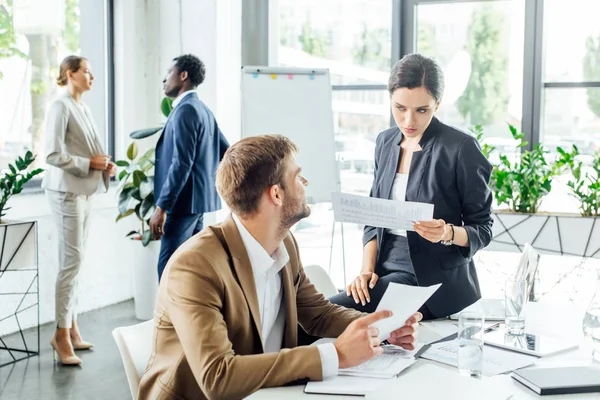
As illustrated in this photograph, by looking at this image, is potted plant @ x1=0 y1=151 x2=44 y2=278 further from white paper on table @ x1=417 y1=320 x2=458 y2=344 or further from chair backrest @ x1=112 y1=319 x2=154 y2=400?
white paper on table @ x1=417 y1=320 x2=458 y2=344

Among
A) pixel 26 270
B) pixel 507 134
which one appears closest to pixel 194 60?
pixel 26 270

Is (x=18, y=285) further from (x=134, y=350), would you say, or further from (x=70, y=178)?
(x=134, y=350)

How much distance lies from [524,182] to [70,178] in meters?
2.88

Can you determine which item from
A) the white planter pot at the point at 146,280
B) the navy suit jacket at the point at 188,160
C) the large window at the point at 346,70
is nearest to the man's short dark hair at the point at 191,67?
the navy suit jacket at the point at 188,160

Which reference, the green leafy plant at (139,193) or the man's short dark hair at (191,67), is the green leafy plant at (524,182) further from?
the green leafy plant at (139,193)

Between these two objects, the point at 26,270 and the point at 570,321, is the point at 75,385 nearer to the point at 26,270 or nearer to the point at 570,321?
the point at 26,270

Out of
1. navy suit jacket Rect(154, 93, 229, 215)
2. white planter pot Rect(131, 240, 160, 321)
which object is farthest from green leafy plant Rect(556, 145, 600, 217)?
white planter pot Rect(131, 240, 160, 321)

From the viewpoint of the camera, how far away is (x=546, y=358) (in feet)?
5.62

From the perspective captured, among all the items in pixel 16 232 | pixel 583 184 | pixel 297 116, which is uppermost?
pixel 297 116

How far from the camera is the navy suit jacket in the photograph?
4.08 meters

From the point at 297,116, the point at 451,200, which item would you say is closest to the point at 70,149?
the point at 297,116

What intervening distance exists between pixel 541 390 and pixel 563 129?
400 centimetres

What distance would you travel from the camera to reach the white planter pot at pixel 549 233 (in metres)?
4.42

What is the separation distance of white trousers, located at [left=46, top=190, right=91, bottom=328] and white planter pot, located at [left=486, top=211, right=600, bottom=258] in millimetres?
2614
